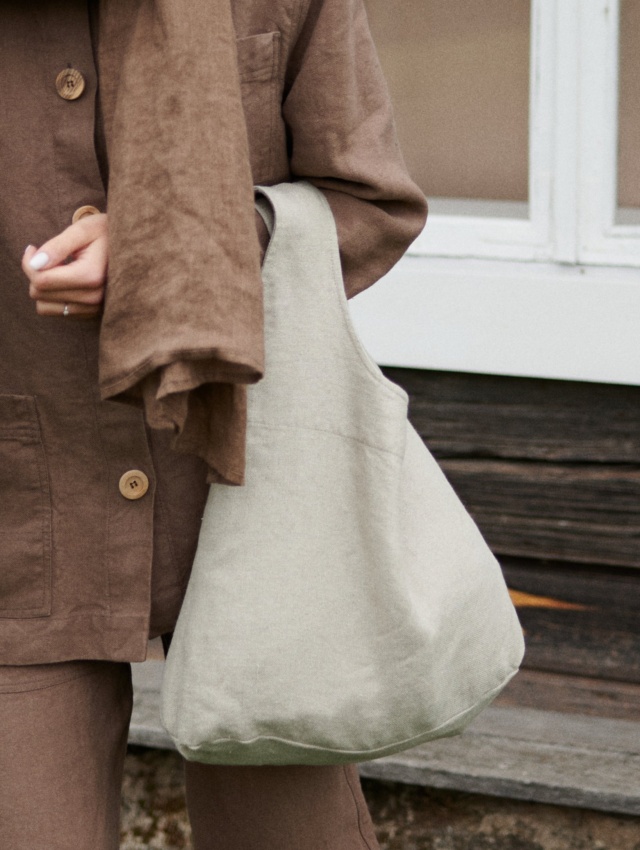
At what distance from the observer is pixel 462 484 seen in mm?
2395

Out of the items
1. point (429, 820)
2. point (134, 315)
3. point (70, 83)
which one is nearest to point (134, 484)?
point (134, 315)

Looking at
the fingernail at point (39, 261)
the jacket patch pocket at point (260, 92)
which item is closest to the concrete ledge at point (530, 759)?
the jacket patch pocket at point (260, 92)

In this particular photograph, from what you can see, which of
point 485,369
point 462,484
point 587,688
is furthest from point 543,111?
point 587,688

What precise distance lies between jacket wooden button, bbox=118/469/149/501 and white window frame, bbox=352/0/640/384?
1.11m

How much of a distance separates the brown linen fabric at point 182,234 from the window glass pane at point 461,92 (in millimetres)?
1384

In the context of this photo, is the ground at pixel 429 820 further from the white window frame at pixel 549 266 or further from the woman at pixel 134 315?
the woman at pixel 134 315

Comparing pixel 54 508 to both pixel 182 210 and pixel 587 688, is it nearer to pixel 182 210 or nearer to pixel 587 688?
pixel 182 210

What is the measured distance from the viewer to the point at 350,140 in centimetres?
125

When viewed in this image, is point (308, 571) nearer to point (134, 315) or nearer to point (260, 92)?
point (134, 315)

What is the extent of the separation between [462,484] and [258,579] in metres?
1.25

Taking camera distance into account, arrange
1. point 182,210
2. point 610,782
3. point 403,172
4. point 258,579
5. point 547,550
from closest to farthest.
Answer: point 182,210 → point 258,579 → point 403,172 → point 610,782 → point 547,550

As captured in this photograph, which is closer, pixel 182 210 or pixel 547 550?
pixel 182 210

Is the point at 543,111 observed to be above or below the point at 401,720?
above

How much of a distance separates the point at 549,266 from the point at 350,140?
3.46ft
